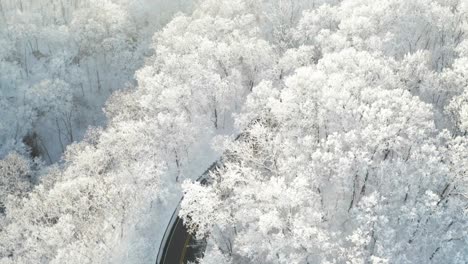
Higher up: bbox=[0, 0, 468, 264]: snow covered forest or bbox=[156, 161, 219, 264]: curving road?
bbox=[0, 0, 468, 264]: snow covered forest

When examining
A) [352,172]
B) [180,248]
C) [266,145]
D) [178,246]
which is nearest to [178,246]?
[178,246]

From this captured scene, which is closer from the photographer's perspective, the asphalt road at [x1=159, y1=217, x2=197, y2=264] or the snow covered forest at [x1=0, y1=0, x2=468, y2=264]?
the snow covered forest at [x1=0, y1=0, x2=468, y2=264]

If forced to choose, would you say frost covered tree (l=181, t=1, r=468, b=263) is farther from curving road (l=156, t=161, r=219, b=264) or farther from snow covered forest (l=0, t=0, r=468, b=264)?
curving road (l=156, t=161, r=219, b=264)

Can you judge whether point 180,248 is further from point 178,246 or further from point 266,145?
point 266,145

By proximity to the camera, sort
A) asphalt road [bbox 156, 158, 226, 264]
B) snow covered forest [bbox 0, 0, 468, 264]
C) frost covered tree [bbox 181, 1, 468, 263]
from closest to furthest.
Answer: frost covered tree [bbox 181, 1, 468, 263], snow covered forest [bbox 0, 0, 468, 264], asphalt road [bbox 156, 158, 226, 264]

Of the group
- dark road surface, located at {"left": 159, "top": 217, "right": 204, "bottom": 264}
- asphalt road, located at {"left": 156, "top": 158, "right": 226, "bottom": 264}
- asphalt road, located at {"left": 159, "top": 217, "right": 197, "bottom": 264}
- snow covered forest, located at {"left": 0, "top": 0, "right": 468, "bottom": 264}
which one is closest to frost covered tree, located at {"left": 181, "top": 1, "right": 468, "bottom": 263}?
snow covered forest, located at {"left": 0, "top": 0, "right": 468, "bottom": 264}

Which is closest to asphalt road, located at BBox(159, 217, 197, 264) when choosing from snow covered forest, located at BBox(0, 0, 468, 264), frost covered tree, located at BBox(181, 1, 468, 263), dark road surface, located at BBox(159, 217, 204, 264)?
dark road surface, located at BBox(159, 217, 204, 264)

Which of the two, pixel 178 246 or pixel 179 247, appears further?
pixel 178 246

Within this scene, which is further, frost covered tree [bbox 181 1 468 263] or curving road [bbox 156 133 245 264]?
curving road [bbox 156 133 245 264]

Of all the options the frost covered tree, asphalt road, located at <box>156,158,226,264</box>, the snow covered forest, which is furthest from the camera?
asphalt road, located at <box>156,158,226,264</box>

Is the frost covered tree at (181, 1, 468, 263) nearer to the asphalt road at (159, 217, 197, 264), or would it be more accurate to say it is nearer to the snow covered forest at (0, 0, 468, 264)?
the snow covered forest at (0, 0, 468, 264)
